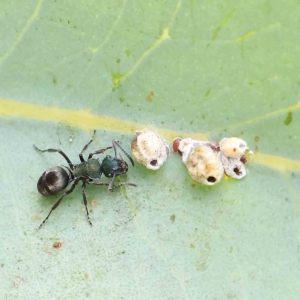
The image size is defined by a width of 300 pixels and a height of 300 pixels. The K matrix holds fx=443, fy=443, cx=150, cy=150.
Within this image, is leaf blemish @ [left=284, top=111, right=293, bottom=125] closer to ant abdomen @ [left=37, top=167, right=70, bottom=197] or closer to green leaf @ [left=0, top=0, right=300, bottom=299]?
green leaf @ [left=0, top=0, right=300, bottom=299]

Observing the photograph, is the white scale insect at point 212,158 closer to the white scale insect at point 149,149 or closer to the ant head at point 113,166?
the white scale insect at point 149,149

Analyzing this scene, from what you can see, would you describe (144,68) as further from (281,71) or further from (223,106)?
(281,71)

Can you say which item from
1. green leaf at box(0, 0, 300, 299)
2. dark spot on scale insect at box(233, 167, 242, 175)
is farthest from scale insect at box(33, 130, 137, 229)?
dark spot on scale insect at box(233, 167, 242, 175)

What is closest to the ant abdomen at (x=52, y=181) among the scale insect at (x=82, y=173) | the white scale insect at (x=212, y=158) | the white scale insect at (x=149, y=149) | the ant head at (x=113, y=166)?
the scale insect at (x=82, y=173)

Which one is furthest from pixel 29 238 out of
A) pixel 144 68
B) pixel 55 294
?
pixel 144 68

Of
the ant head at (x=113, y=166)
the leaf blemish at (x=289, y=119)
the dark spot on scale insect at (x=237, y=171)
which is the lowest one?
the ant head at (x=113, y=166)

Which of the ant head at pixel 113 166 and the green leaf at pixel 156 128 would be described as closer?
the green leaf at pixel 156 128
